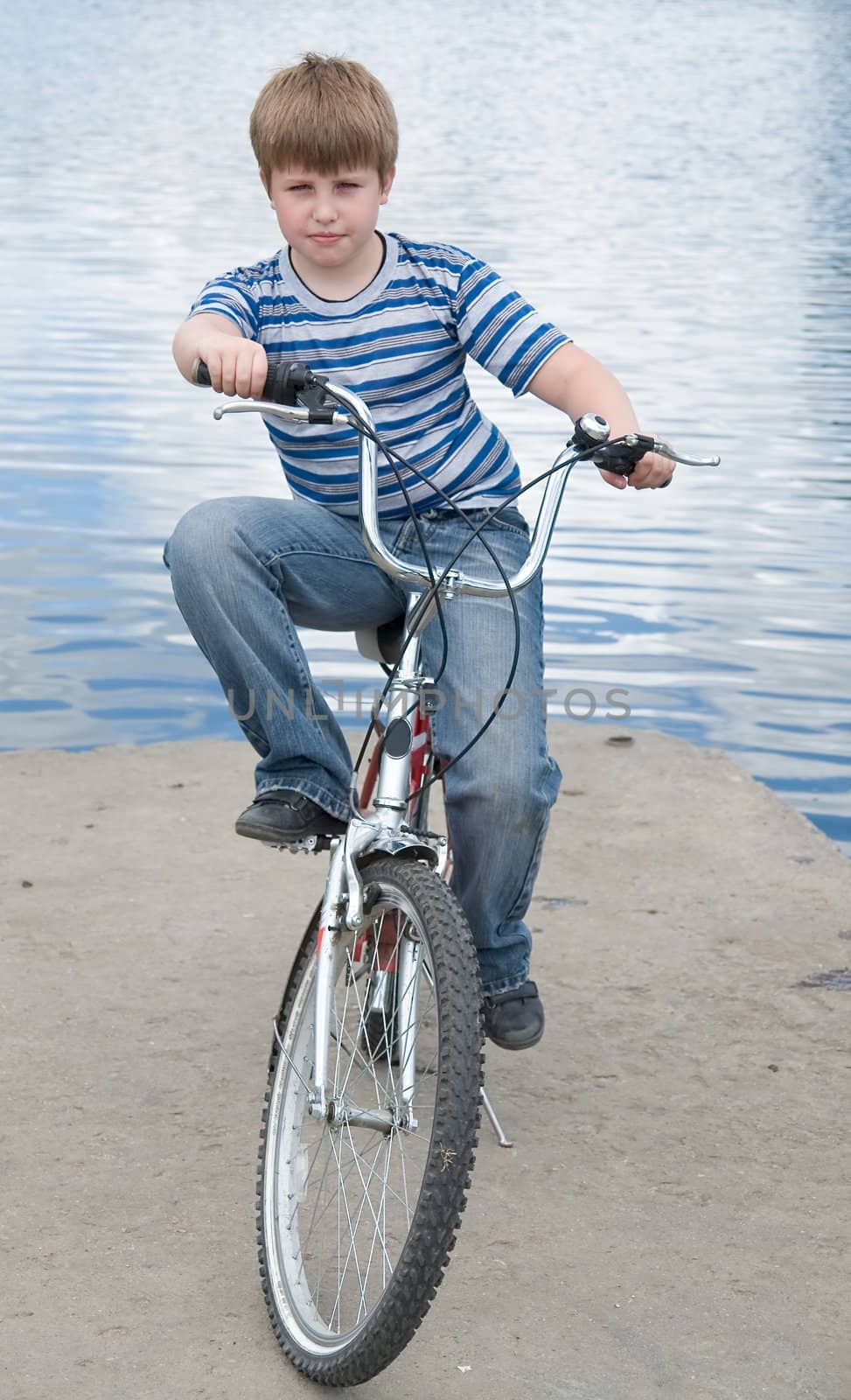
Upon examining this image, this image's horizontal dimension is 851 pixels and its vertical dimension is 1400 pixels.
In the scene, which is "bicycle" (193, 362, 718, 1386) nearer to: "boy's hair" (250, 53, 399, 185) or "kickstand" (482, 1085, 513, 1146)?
"kickstand" (482, 1085, 513, 1146)

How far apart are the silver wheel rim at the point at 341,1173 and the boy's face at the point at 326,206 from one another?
3.51 ft

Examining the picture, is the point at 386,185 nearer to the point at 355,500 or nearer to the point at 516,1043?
the point at 355,500

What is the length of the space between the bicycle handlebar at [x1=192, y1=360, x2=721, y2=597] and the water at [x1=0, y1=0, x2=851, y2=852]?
0.77m

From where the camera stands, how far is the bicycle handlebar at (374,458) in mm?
2777

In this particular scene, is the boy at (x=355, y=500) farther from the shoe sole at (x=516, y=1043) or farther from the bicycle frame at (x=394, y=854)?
the bicycle frame at (x=394, y=854)

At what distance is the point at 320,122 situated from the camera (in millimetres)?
2998

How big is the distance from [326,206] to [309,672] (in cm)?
73

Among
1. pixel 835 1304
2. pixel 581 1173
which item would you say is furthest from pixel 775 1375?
pixel 581 1173

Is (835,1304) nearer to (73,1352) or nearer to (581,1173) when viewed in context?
(581,1173)

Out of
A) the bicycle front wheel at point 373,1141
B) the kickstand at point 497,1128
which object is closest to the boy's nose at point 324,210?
the bicycle front wheel at point 373,1141

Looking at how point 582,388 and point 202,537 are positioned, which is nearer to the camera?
point 202,537

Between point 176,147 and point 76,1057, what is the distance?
25884mm

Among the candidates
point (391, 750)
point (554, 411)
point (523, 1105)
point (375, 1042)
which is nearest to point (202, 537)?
point (391, 750)

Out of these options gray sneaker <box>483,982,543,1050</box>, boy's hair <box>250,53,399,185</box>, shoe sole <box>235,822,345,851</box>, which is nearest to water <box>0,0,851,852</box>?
boy's hair <box>250,53,399,185</box>
